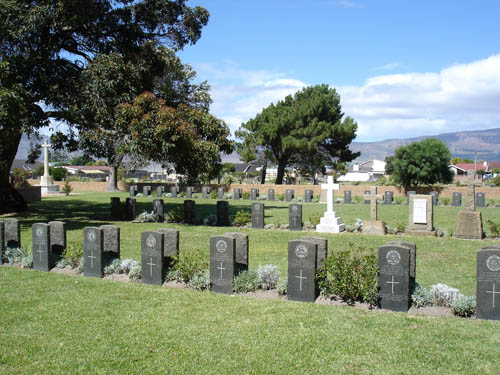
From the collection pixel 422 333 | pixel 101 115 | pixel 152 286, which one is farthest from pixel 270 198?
pixel 422 333

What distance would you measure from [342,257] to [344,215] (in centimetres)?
1562

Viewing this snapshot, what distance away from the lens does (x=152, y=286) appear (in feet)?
27.7

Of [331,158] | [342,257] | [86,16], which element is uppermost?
[86,16]

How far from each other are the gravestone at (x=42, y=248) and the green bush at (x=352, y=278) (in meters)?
5.89

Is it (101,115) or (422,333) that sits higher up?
(101,115)

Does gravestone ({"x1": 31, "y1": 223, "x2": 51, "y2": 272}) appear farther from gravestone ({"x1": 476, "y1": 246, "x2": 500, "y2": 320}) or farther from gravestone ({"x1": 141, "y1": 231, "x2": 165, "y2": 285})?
gravestone ({"x1": 476, "y1": 246, "x2": 500, "y2": 320})

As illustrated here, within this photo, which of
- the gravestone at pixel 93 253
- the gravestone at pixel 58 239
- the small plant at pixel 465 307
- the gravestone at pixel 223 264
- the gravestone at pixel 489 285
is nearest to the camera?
the gravestone at pixel 489 285

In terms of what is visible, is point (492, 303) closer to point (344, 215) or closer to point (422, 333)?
point (422, 333)

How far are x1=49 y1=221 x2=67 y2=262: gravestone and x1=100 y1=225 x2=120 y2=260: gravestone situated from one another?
121 centimetres

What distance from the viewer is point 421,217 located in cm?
1622

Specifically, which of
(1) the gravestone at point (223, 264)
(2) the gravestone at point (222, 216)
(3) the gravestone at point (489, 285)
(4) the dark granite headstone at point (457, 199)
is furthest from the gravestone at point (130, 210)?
(4) the dark granite headstone at point (457, 199)

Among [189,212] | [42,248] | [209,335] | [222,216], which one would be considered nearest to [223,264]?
[209,335]

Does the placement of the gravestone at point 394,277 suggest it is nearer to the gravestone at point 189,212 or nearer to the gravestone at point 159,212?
the gravestone at point 189,212

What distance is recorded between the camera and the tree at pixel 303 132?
40.1 m
